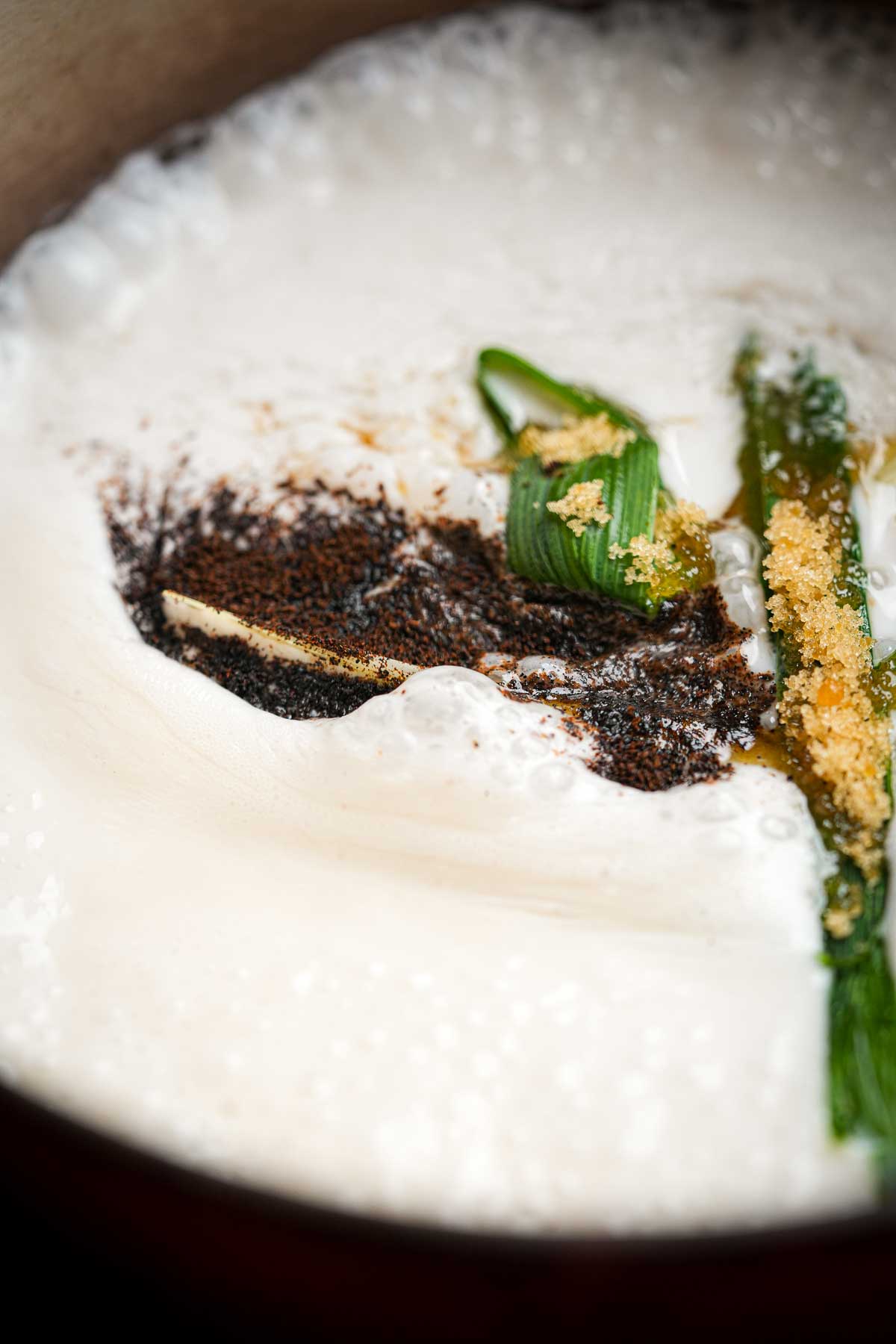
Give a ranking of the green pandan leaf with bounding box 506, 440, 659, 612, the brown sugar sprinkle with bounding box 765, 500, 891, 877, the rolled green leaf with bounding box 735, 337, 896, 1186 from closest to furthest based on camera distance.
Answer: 1. the rolled green leaf with bounding box 735, 337, 896, 1186
2. the brown sugar sprinkle with bounding box 765, 500, 891, 877
3. the green pandan leaf with bounding box 506, 440, 659, 612

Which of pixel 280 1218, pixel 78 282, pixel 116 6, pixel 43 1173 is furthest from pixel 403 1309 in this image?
pixel 116 6

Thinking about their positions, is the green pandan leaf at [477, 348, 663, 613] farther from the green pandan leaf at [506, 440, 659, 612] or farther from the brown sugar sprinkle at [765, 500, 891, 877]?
the brown sugar sprinkle at [765, 500, 891, 877]

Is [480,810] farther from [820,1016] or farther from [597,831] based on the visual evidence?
[820,1016]

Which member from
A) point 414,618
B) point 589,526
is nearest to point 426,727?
point 414,618

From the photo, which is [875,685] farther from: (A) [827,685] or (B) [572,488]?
(B) [572,488]

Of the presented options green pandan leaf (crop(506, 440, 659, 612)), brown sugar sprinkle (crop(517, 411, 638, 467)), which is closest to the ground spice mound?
green pandan leaf (crop(506, 440, 659, 612))

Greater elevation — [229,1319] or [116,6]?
[116,6]

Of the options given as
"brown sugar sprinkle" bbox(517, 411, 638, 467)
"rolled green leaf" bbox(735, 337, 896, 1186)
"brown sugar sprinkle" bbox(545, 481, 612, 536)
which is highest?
"brown sugar sprinkle" bbox(517, 411, 638, 467)
